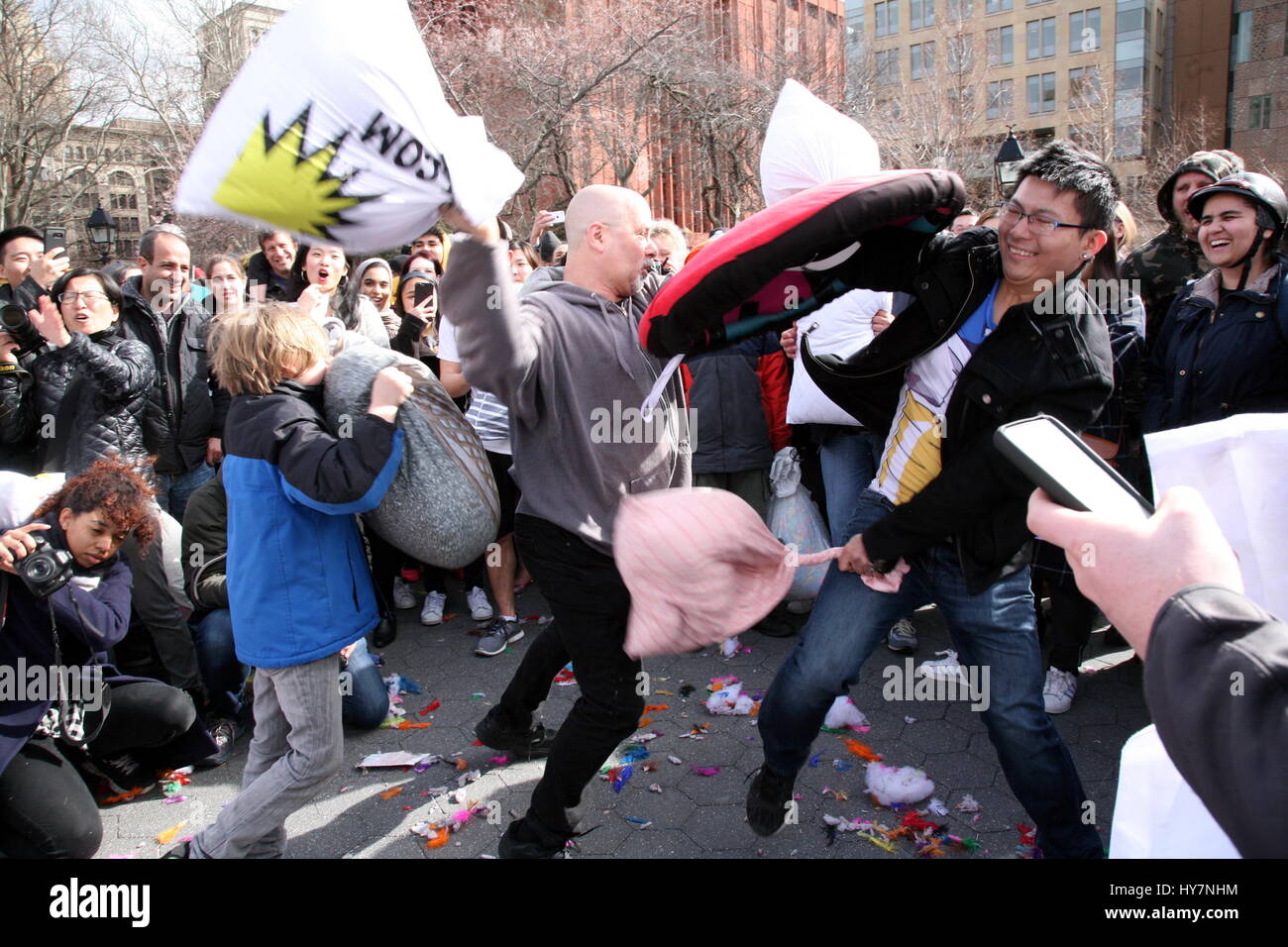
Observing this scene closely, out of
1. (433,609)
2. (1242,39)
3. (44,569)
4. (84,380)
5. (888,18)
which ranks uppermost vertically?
(888,18)

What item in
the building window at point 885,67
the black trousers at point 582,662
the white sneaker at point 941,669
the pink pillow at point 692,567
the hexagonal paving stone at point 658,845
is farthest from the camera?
the building window at point 885,67

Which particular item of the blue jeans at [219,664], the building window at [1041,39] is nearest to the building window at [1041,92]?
the building window at [1041,39]

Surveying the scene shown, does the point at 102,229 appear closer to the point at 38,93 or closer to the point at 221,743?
the point at 38,93

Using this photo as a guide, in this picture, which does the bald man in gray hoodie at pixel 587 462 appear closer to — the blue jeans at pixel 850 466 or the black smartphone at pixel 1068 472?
the black smartphone at pixel 1068 472

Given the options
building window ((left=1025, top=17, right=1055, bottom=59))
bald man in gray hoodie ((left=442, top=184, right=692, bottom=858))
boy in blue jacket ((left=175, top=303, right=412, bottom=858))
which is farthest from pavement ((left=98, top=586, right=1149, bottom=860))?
building window ((left=1025, top=17, right=1055, bottom=59))

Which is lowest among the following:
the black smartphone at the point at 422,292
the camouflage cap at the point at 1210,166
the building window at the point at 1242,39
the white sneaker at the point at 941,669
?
the white sneaker at the point at 941,669

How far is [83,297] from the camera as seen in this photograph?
175 inches

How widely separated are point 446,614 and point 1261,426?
15.1ft

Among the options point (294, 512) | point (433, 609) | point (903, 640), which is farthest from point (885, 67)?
point (294, 512)

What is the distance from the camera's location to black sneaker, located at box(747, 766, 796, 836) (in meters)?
2.75

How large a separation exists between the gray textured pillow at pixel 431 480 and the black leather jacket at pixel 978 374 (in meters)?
1.15

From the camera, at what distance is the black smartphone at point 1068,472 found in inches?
41.7

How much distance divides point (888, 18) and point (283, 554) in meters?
68.0
